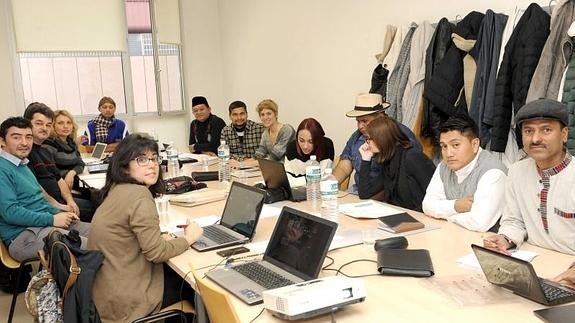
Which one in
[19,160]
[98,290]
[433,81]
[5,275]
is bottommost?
[5,275]

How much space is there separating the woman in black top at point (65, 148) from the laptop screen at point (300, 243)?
118 inches

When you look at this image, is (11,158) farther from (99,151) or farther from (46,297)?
(99,151)

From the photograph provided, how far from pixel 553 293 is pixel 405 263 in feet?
1.63

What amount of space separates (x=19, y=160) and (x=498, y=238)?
270 cm

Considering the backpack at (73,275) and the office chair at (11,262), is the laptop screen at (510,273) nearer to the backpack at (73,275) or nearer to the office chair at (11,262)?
the backpack at (73,275)

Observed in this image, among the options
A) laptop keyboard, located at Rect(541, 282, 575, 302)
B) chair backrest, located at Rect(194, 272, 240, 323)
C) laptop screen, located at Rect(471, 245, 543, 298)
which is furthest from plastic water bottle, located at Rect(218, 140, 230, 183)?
laptop keyboard, located at Rect(541, 282, 575, 302)

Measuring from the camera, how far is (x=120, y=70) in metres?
7.00

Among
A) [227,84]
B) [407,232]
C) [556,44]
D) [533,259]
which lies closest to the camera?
[533,259]

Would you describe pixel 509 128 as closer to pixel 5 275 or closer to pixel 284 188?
pixel 284 188

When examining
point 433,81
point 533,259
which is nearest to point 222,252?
point 533,259

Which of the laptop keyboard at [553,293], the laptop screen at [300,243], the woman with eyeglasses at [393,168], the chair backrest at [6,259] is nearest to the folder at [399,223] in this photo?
the woman with eyeglasses at [393,168]

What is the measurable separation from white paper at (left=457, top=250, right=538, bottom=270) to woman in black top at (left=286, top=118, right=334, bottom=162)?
7.25 feet

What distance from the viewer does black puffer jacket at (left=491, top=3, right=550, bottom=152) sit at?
3.21 metres

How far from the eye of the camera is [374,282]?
1.82m
